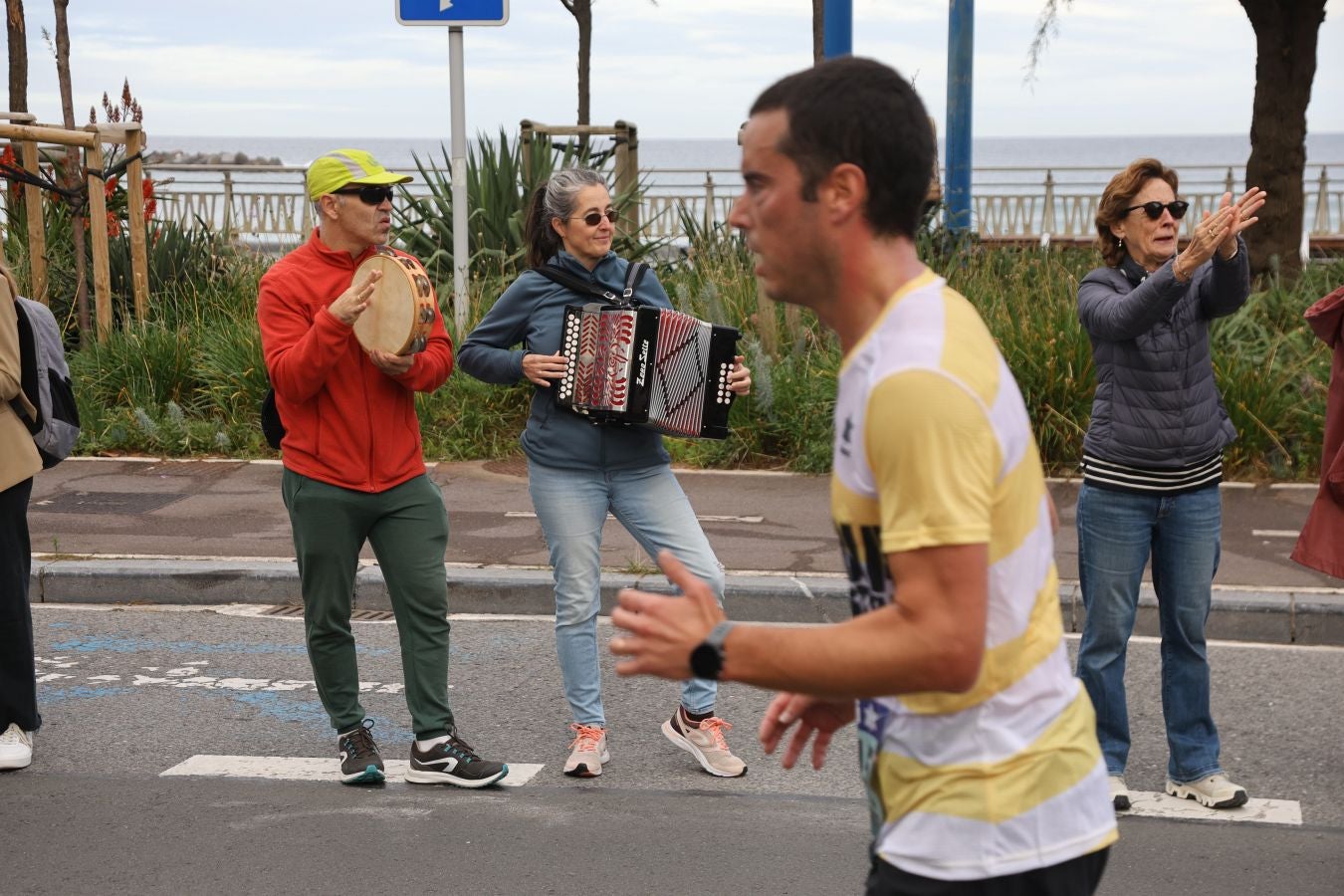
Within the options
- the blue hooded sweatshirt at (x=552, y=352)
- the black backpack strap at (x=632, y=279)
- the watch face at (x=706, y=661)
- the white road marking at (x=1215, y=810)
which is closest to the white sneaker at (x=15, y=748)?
the blue hooded sweatshirt at (x=552, y=352)

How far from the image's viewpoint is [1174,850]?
4.77m

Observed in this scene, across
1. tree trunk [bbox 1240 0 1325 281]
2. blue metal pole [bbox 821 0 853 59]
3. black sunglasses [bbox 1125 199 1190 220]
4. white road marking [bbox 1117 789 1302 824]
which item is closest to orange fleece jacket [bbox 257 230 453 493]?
black sunglasses [bbox 1125 199 1190 220]

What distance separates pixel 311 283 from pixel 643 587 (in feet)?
10.1

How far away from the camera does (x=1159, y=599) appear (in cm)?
502

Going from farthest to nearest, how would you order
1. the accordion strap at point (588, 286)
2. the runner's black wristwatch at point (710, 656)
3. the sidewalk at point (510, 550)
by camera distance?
1. the sidewalk at point (510, 550)
2. the accordion strap at point (588, 286)
3. the runner's black wristwatch at point (710, 656)

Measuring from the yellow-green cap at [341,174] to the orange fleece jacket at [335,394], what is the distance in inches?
7.9

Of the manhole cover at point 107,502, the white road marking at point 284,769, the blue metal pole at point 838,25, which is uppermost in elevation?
the blue metal pole at point 838,25

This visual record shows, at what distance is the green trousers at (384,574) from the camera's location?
518 centimetres

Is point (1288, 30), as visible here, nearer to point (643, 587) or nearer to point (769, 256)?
point (643, 587)

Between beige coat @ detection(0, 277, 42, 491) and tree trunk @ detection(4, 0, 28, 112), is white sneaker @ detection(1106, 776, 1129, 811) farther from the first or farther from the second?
tree trunk @ detection(4, 0, 28, 112)

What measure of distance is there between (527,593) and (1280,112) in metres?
7.70

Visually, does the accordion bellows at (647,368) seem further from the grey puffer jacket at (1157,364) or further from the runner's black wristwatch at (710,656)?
the runner's black wristwatch at (710,656)

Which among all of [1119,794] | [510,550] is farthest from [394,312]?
[510,550]

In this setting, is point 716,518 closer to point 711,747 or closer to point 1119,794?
point 711,747
